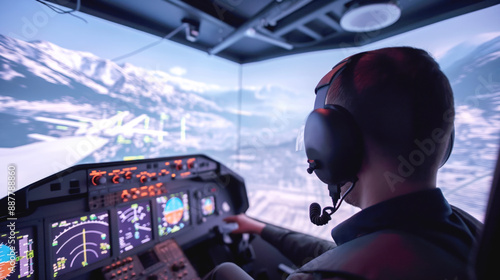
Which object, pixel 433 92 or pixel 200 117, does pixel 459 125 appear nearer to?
pixel 433 92

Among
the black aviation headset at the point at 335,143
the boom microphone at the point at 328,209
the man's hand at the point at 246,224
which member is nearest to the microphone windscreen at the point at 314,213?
the boom microphone at the point at 328,209

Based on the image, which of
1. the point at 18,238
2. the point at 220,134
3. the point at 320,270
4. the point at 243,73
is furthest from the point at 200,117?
the point at 320,270

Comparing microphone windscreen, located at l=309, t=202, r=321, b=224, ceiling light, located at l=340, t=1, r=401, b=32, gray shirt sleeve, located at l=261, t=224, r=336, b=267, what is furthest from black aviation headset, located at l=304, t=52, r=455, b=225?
ceiling light, located at l=340, t=1, r=401, b=32

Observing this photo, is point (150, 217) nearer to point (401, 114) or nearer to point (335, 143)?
point (335, 143)

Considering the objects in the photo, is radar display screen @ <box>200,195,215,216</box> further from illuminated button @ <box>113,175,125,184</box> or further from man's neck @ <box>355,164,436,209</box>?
man's neck @ <box>355,164,436,209</box>

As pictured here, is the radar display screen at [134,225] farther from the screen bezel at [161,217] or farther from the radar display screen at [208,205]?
the radar display screen at [208,205]

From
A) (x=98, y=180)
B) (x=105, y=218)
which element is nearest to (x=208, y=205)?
(x=105, y=218)
